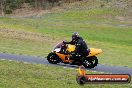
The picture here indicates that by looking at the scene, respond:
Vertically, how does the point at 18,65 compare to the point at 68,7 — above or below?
above

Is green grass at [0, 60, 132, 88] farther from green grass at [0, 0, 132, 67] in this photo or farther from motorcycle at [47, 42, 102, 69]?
green grass at [0, 0, 132, 67]

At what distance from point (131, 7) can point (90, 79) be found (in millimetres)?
63119

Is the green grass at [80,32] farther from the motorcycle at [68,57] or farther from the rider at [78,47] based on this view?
the rider at [78,47]

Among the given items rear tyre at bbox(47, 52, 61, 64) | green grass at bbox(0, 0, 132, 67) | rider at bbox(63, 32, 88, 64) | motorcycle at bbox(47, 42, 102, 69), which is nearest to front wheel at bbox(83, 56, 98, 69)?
motorcycle at bbox(47, 42, 102, 69)

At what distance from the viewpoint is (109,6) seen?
239 ft

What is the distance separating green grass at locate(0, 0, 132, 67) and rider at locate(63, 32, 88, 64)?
3896 mm

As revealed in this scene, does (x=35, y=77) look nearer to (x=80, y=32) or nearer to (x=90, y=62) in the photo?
(x=90, y=62)

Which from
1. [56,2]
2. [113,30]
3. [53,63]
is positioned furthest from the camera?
[56,2]

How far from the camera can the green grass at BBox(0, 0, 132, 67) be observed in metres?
29.9

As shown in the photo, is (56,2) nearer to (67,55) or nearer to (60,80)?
(67,55)

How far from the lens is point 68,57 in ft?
70.4

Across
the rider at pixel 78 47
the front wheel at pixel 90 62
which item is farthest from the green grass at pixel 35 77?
the front wheel at pixel 90 62

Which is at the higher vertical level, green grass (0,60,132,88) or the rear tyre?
green grass (0,60,132,88)

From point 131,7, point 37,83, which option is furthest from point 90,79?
point 131,7
